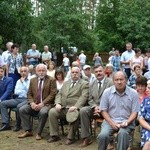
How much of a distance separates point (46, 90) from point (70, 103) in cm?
70

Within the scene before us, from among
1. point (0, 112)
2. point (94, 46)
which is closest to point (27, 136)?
point (0, 112)

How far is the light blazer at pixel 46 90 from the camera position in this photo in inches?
308

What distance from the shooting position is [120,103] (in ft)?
19.5

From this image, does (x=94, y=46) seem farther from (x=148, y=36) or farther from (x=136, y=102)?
(x=136, y=102)

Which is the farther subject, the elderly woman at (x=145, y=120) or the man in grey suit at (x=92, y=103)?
the man in grey suit at (x=92, y=103)

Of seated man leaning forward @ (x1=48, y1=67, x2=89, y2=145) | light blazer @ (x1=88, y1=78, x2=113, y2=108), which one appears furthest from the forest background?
light blazer @ (x1=88, y1=78, x2=113, y2=108)

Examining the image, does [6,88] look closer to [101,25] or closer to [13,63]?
[13,63]

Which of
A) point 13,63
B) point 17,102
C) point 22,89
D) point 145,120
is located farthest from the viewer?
point 13,63

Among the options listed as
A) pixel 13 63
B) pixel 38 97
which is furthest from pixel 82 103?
pixel 13 63

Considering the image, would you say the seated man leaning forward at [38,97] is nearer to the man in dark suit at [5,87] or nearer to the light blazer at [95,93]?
the man in dark suit at [5,87]

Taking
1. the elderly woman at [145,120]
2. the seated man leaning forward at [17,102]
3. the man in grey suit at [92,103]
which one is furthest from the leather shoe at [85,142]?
the elderly woman at [145,120]

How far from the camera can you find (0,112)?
8445 millimetres

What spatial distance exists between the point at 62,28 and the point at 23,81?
26.7 meters

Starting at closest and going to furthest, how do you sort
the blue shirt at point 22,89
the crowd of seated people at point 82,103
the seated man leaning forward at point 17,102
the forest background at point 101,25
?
the crowd of seated people at point 82,103 < the seated man leaning forward at point 17,102 < the blue shirt at point 22,89 < the forest background at point 101,25
